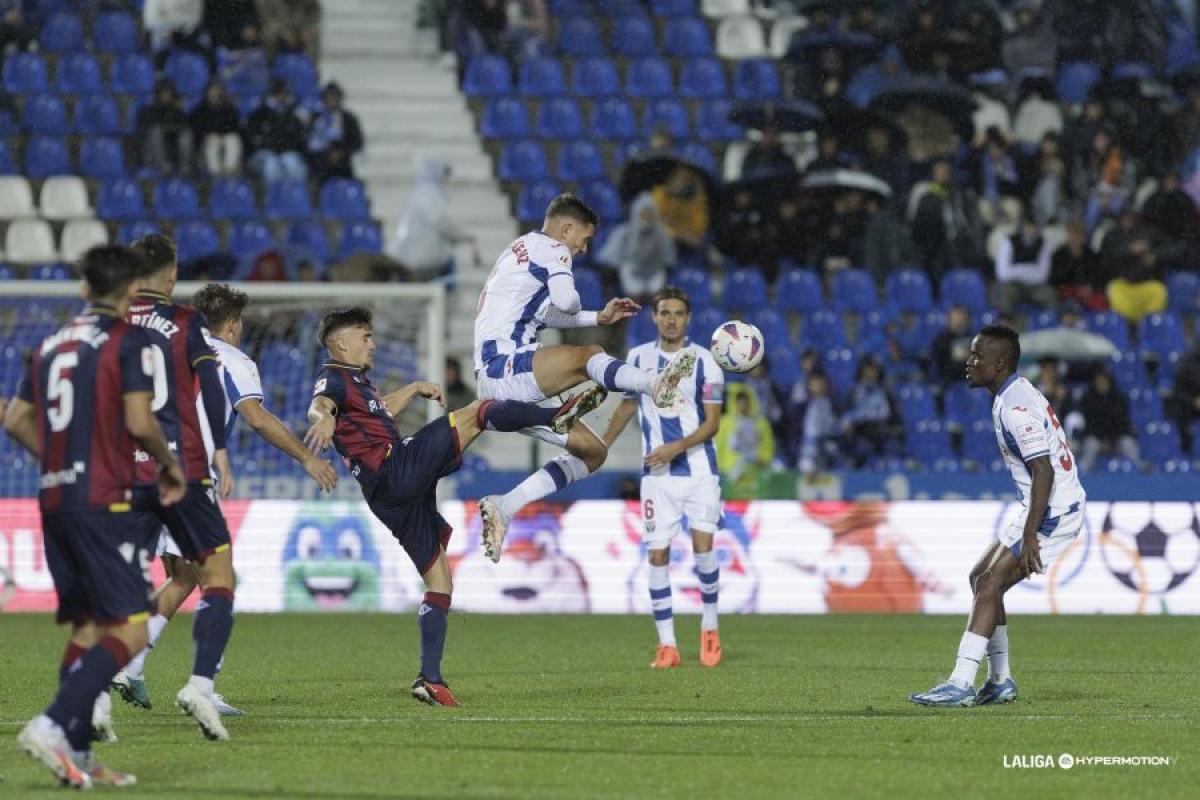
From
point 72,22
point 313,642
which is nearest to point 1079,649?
point 313,642

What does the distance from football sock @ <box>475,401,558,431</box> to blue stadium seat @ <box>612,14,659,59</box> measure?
54.1 feet

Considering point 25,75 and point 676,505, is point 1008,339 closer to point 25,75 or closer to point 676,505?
point 676,505

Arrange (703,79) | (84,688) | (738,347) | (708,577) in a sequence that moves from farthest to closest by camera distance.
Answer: (703,79) → (708,577) → (738,347) → (84,688)

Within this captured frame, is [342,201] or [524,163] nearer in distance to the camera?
[342,201]

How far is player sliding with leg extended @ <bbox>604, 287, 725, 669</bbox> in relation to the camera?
13.5 metres

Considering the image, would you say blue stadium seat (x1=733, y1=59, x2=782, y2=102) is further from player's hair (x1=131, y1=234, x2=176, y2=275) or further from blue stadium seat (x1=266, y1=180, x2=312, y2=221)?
player's hair (x1=131, y1=234, x2=176, y2=275)

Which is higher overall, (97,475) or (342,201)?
(342,201)

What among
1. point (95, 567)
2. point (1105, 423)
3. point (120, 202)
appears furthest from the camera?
point (120, 202)

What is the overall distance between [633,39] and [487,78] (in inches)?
83.0

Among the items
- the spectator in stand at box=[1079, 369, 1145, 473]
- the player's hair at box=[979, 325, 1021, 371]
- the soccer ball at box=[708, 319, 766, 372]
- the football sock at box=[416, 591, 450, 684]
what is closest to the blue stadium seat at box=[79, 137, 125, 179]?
the spectator in stand at box=[1079, 369, 1145, 473]

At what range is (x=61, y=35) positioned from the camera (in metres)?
26.6

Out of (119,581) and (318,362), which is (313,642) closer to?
(318,362)

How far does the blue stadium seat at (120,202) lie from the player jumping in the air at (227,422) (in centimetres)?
1383

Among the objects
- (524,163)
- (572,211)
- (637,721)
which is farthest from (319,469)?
(524,163)
